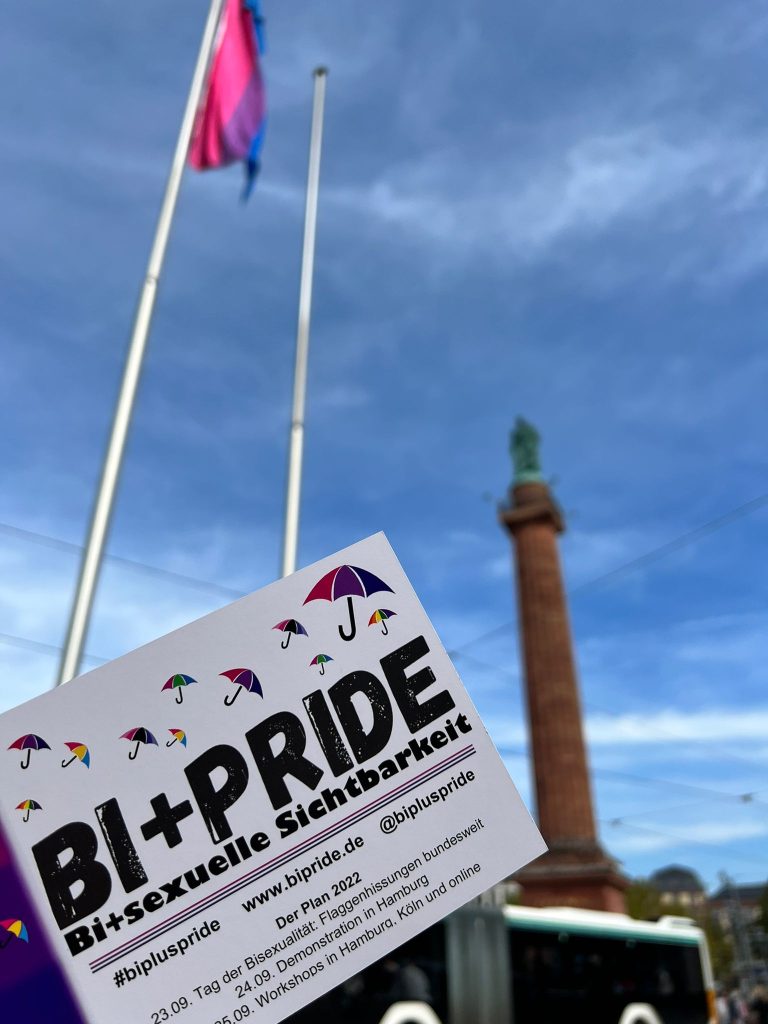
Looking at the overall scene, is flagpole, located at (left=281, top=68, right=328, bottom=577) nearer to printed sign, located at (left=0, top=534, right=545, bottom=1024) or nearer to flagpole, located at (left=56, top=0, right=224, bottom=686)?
flagpole, located at (left=56, top=0, right=224, bottom=686)

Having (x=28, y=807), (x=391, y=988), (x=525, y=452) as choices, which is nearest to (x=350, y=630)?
(x=28, y=807)

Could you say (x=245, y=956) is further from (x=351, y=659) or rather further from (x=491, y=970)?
(x=491, y=970)

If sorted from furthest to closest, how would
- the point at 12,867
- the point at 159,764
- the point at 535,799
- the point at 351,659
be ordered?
1. the point at 535,799
2. the point at 351,659
3. the point at 159,764
4. the point at 12,867

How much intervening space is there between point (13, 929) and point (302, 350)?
36.1 ft

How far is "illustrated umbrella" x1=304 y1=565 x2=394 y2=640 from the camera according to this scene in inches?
79.8

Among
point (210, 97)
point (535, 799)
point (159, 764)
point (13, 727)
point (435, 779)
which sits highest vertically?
point (210, 97)

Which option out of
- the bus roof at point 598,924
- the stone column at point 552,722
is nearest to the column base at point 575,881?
the stone column at point 552,722

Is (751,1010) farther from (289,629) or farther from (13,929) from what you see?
(13,929)

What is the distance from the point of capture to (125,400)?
7.91 metres

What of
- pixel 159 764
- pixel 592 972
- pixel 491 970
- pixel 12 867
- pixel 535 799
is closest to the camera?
pixel 12 867

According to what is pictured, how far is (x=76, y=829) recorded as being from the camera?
1.78 m

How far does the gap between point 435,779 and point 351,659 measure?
13.5 inches

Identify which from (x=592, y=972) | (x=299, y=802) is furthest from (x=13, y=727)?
(x=592, y=972)

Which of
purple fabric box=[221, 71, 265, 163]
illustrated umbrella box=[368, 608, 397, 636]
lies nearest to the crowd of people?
purple fabric box=[221, 71, 265, 163]
